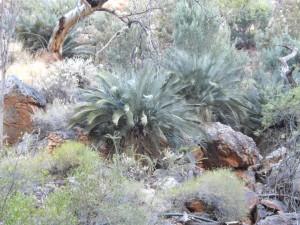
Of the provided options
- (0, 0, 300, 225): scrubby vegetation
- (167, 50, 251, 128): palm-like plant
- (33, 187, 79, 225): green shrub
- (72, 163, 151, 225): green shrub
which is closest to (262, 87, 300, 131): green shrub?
(0, 0, 300, 225): scrubby vegetation

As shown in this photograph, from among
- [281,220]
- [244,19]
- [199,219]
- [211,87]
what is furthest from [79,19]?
[244,19]

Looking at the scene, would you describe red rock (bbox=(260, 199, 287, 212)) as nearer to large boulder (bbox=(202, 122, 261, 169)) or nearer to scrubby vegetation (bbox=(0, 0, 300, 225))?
scrubby vegetation (bbox=(0, 0, 300, 225))

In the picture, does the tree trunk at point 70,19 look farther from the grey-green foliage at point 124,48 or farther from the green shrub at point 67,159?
the green shrub at point 67,159

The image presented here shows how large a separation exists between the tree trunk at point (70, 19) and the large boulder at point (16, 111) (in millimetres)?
3099

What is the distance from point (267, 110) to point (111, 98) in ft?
8.33

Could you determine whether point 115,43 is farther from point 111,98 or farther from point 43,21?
point 111,98

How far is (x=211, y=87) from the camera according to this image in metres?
9.24

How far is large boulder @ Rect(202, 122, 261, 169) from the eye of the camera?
8148 millimetres

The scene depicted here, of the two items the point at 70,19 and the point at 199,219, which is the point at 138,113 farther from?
the point at 70,19

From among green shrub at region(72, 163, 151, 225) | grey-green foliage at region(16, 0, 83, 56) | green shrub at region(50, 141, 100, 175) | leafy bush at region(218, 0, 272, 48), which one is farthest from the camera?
leafy bush at region(218, 0, 272, 48)

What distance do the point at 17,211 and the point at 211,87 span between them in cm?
594

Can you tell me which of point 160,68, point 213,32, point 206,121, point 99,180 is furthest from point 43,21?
point 99,180

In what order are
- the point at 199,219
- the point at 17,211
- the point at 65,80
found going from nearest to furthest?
1. the point at 17,211
2. the point at 199,219
3. the point at 65,80

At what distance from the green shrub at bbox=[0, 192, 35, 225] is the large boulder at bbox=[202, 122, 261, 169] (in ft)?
14.3
